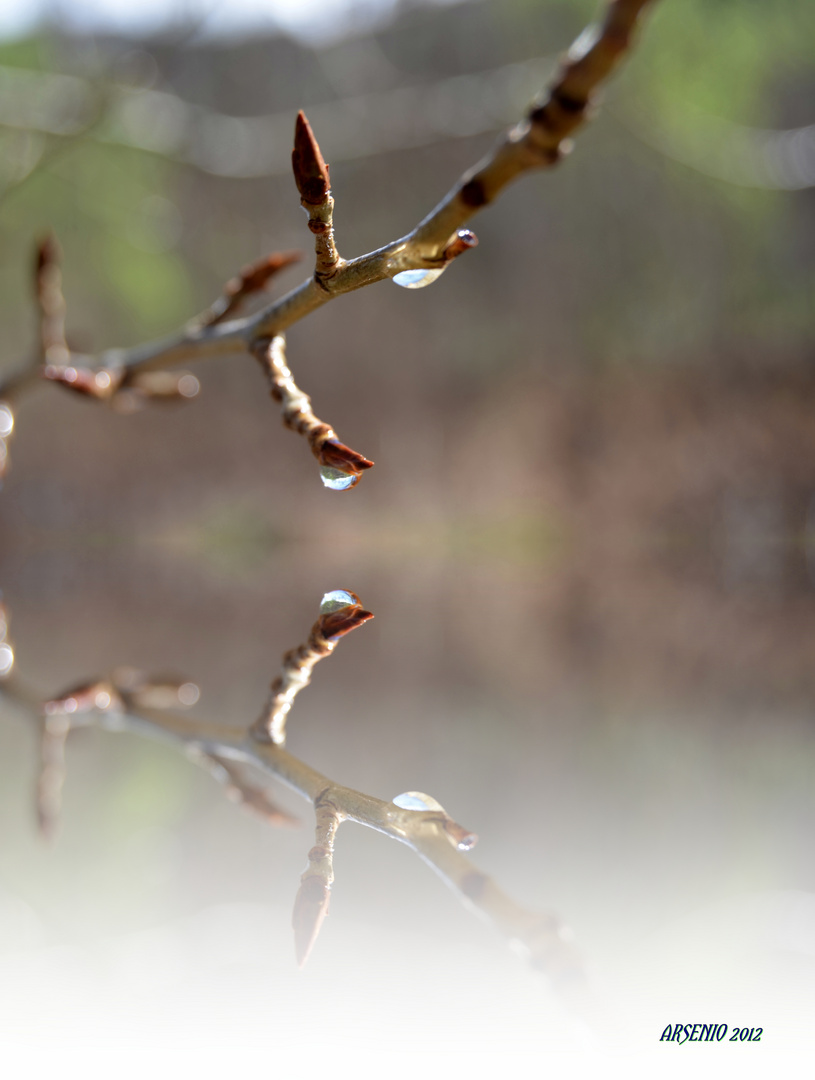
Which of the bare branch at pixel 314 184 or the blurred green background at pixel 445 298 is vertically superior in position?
the blurred green background at pixel 445 298

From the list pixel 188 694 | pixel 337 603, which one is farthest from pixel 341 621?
pixel 188 694

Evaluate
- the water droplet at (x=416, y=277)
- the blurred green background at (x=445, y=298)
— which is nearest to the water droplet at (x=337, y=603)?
the water droplet at (x=416, y=277)

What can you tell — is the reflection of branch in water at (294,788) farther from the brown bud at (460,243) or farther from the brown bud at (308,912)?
the brown bud at (460,243)

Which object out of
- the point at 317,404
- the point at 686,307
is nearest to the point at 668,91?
the point at 686,307

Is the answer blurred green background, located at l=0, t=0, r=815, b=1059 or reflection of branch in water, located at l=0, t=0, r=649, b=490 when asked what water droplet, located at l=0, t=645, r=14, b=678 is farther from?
blurred green background, located at l=0, t=0, r=815, b=1059

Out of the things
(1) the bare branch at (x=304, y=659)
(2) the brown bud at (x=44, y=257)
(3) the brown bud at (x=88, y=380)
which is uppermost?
(2) the brown bud at (x=44, y=257)

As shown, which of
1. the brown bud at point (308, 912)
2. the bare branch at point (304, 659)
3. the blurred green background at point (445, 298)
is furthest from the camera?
the blurred green background at point (445, 298)
